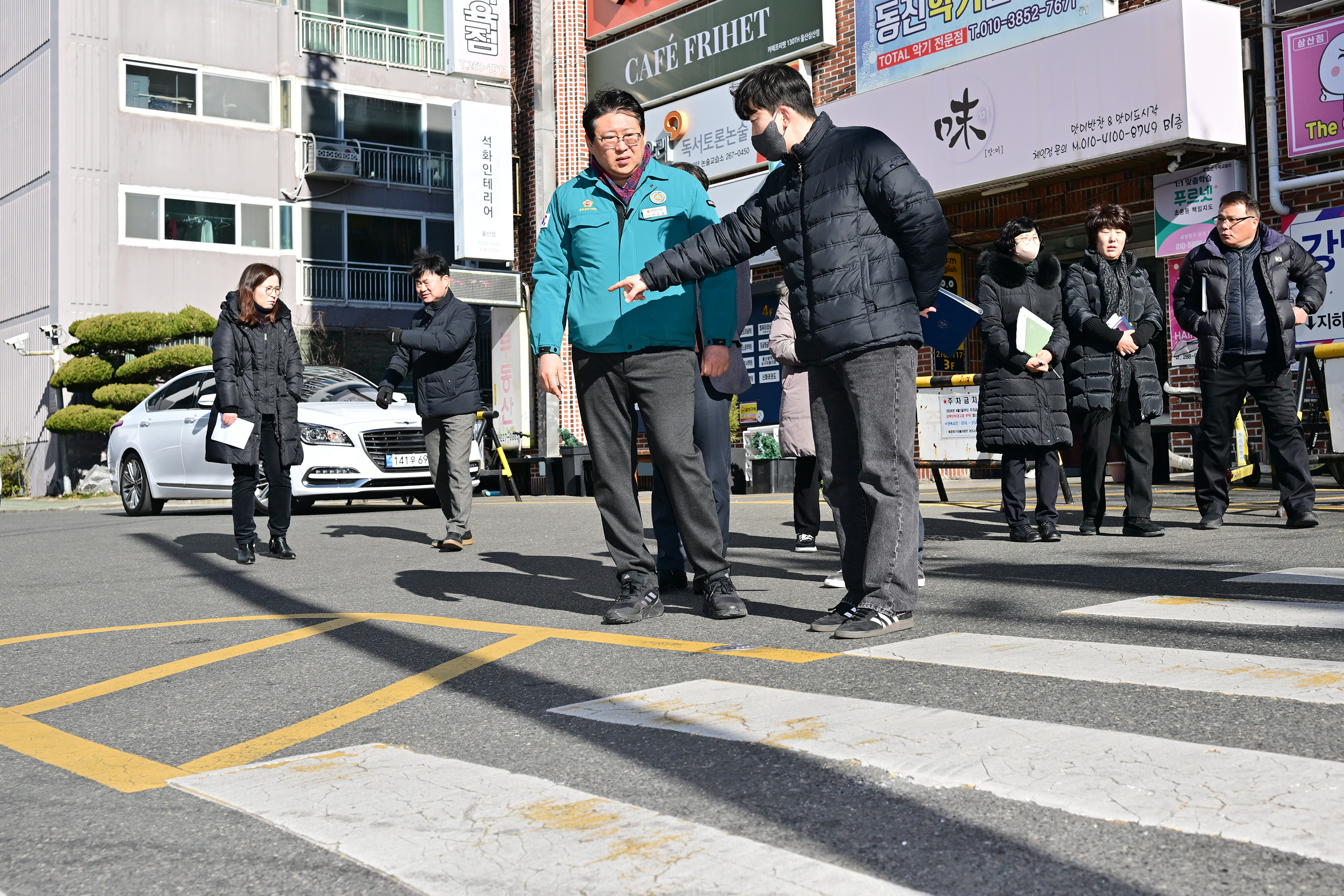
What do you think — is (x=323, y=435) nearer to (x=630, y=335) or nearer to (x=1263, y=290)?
(x=630, y=335)

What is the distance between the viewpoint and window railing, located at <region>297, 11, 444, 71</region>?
99.0ft

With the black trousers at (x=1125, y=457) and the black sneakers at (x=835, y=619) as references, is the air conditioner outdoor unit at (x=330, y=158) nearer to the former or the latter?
the black trousers at (x=1125, y=457)

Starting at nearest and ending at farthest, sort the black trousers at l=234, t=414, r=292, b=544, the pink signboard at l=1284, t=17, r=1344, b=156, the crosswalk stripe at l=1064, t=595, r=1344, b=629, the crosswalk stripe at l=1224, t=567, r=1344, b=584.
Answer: the crosswalk stripe at l=1064, t=595, r=1344, b=629
the crosswalk stripe at l=1224, t=567, r=1344, b=584
the black trousers at l=234, t=414, r=292, b=544
the pink signboard at l=1284, t=17, r=1344, b=156

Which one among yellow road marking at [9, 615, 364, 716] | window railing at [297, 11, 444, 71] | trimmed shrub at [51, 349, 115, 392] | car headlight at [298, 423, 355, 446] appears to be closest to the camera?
yellow road marking at [9, 615, 364, 716]

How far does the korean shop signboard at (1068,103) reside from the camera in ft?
44.1

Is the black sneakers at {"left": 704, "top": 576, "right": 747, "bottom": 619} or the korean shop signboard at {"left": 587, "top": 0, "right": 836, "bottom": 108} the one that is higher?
the korean shop signboard at {"left": 587, "top": 0, "right": 836, "bottom": 108}

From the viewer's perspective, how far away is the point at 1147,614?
464 cm

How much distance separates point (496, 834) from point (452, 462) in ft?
23.0

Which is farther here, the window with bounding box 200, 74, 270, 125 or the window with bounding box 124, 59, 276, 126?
the window with bounding box 200, 74, 270, 125

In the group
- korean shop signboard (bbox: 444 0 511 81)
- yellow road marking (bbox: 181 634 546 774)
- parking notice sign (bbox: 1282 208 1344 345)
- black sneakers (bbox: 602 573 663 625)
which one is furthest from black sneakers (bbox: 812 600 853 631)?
korean shop signboard (bbox: 444 0 511 81)

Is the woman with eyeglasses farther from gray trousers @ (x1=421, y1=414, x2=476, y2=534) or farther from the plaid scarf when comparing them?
the plaid scarf

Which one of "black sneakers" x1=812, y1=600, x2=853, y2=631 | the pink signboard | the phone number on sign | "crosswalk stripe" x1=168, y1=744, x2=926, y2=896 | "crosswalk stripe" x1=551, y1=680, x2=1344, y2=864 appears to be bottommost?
"crosswalk stripe" x1=168, y1=744, x2=926, y2=896

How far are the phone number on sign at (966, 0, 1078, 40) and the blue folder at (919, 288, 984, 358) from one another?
1017cm

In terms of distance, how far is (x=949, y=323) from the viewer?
244 inches
